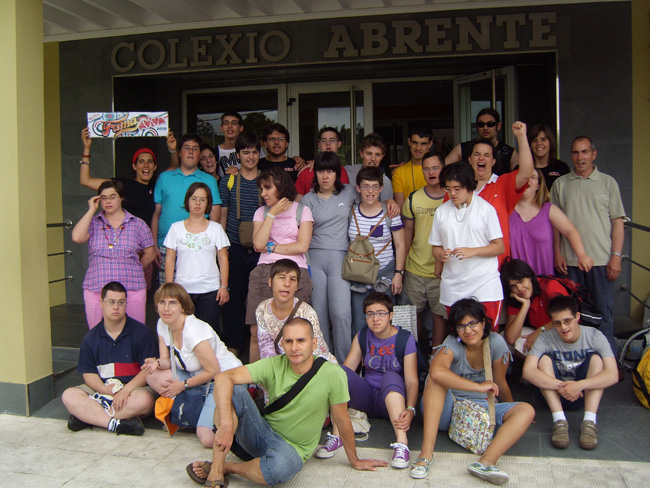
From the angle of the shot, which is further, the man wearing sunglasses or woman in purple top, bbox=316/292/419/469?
the man wearing sunglasses

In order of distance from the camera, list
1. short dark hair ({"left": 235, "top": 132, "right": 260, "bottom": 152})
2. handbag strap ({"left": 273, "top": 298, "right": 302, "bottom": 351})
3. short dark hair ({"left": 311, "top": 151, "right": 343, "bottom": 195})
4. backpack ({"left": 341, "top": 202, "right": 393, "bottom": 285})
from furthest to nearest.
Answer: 1. short dark hair ({"left": 235, "top": 132, "right": 260, "bottom": 152})
2. short dark hair ({"left": 311, "top": 151, "right": 343, "bottom": 195})
3. backpack ({"left": 341, "top": 202, "right": 393, "bottom": 285})
4. handbag strap ({"left": 273, "top": 298, "right": 302, "bottom": 351})

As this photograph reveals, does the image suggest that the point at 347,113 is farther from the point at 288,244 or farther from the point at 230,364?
the point at 230,364

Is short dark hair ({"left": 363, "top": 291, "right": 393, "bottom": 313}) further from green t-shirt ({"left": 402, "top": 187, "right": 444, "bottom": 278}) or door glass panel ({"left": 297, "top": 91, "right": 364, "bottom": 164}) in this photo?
door glass panel ({"left": 297, "top": 91, "right": 364, "bottom": 164})

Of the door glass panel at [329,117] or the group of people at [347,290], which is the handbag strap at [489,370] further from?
the door glass panel at [329,117]

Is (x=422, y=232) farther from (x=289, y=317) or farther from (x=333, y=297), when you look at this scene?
(x=289, y=317)

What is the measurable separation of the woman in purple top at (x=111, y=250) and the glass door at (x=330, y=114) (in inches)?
125

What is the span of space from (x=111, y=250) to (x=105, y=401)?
1.13m

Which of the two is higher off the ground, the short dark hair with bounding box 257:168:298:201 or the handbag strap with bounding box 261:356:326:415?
the short dark hair with bounding box 257:168:298:201

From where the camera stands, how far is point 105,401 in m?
4.14

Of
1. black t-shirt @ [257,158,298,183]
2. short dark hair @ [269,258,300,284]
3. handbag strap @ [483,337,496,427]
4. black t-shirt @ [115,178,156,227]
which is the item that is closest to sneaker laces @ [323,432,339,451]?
handbag strap @ [483,337,496,427]

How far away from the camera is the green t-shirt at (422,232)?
465 cm

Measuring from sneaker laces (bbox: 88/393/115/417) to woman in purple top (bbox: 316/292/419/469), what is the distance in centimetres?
152

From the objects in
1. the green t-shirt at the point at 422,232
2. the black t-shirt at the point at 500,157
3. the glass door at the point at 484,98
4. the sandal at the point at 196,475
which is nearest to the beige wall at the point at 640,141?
the glass door at the point at 484,98

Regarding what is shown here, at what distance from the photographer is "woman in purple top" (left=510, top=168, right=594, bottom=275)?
448 cm
